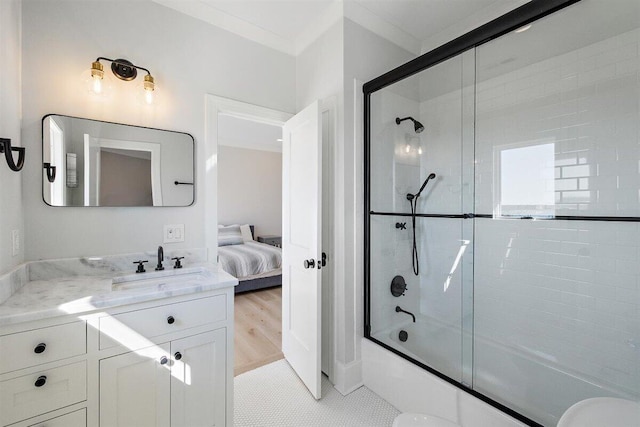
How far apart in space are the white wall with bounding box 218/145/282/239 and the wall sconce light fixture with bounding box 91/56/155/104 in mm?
4232

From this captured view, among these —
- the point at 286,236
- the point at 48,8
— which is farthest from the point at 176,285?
the point at 48,8

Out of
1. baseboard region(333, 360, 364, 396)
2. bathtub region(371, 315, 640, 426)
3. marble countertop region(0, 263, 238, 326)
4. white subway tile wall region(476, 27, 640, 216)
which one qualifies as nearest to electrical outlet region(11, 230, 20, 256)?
marble countertop region(0, 263, 238, 326)

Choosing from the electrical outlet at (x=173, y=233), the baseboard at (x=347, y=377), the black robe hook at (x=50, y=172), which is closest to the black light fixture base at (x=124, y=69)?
the black robe hook at (x=50, y=172)

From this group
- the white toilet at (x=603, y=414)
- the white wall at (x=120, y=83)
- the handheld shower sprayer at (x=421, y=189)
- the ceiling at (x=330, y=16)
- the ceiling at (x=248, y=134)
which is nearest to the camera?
the white toilet at (x=603, y=414)

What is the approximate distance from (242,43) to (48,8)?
1.12m

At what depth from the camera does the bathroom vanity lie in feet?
3.50

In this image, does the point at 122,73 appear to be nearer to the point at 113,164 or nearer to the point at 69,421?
the point at 113,164

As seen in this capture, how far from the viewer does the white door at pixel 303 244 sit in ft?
6.18

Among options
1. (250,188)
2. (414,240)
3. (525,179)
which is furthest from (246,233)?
(525,179)

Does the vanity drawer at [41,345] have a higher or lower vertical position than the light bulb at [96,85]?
lower

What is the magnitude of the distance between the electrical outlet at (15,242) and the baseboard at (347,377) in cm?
199

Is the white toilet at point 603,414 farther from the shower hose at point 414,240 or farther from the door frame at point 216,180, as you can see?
the shower hose at point 414,240

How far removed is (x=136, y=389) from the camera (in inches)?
50.6

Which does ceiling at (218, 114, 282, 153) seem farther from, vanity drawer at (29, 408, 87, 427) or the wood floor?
vanity drawer at (29, 408, 87, 427)
